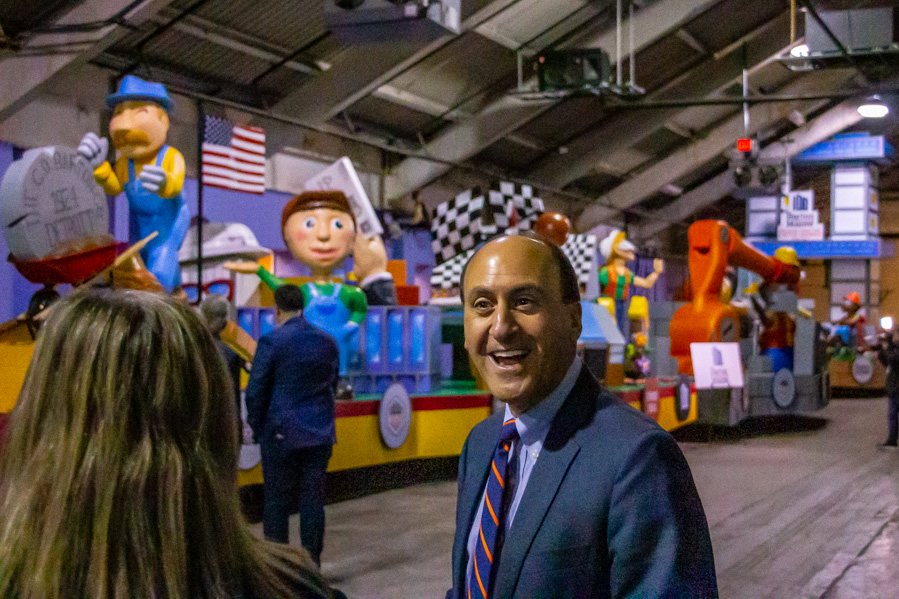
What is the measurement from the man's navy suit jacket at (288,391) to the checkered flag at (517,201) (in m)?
4.39

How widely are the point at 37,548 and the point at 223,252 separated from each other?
7.73 meters

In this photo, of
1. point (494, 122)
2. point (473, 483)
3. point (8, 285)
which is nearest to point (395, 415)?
point (8, 285)

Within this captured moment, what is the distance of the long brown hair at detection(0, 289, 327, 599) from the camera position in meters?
1.03

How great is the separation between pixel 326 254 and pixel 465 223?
2.36m

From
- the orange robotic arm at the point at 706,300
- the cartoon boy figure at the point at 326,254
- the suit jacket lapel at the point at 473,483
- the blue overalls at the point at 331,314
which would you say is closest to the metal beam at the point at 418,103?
the cartoon boy figure at the point at 326,254

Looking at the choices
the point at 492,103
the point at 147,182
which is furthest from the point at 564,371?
the point at 492,103

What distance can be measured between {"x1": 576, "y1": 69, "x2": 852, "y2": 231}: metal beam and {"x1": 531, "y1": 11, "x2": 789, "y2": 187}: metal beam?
1.40m

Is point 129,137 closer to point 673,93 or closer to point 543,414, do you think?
point 543,414

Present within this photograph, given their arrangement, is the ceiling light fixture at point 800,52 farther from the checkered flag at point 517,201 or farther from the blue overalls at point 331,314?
the blue overalls at point 331,314

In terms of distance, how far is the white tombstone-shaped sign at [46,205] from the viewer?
470 cm

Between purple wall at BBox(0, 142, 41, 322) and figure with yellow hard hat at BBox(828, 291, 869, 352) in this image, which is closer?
purple wall at BBox(0, 142, 41, 322)

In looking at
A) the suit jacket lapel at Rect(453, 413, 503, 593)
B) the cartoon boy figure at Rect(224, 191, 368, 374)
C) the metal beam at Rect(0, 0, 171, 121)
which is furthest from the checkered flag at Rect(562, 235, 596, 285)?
the suit jacket lapel at Rect(453, 413, 503, 593)

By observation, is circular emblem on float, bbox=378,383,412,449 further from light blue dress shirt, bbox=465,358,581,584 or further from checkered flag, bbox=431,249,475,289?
light blue dress shirt, bbox=465,358,581,584

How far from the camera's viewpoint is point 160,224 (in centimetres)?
612
